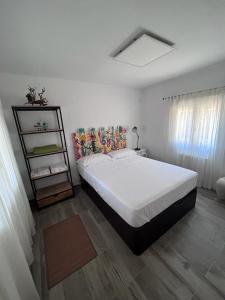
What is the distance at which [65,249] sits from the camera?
1.67m

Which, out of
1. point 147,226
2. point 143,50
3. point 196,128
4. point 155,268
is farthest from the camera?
point 196,128

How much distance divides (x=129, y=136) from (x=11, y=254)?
11.3 ft

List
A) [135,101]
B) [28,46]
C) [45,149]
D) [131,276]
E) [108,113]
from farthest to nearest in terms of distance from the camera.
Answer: [135,101] → [108,113] → [45,149] → [28,46] → [131,276]

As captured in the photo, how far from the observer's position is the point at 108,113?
11.0ft

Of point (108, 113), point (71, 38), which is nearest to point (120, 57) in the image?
point (71, 38)

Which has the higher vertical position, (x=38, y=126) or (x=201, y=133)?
(x=38, y=126)

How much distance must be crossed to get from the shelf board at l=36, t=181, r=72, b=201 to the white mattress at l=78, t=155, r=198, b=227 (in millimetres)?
551

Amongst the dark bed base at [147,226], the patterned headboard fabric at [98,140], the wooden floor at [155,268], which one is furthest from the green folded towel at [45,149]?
the dark bed base at [147,226]

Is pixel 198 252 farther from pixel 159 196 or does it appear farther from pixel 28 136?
pixel 28 136

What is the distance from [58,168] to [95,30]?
228 cm

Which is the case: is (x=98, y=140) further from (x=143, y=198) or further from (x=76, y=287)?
(x=76, y=287)

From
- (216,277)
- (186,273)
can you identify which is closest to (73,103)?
(186,273)

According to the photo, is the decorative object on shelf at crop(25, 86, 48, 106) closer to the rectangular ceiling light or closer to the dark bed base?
Answer: the rectangular ceiling light

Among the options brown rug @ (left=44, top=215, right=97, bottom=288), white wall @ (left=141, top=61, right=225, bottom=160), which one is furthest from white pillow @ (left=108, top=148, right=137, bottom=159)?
brown rug @ (left=44, top=215, right=97, bottom=288)
